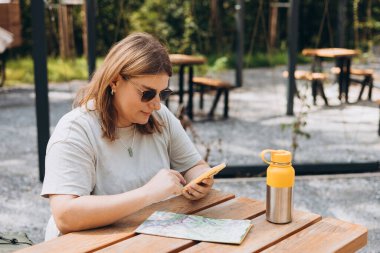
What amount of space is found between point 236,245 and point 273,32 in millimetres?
10196

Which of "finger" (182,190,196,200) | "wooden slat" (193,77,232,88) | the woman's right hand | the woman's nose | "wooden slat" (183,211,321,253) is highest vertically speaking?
the woman's nose

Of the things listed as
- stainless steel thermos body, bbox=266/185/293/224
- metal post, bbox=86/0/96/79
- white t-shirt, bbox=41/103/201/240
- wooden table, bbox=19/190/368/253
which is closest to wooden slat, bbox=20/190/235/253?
wooden table, bbox=19/190/368/253

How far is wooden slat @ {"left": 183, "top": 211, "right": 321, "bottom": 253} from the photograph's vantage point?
1.79 metres

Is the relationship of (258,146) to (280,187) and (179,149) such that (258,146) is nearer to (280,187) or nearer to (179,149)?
(179,149)

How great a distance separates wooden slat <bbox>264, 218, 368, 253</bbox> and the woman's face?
676 millimetres

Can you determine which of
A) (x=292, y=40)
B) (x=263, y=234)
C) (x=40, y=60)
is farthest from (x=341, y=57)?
(x=263, y=234)

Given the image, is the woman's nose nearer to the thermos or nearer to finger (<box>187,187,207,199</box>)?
finger (<box>187,187,207,199</box>)

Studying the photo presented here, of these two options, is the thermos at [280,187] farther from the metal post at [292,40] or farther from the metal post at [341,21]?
the metal post at [341,21]

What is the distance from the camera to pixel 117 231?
75.4 inches

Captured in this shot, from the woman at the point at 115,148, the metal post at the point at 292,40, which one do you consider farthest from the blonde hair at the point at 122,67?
the metal post at the point at 292,40

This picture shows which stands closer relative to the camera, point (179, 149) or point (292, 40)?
point (179, 149)

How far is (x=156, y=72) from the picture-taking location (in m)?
2.13

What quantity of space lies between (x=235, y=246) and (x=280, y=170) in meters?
0.29

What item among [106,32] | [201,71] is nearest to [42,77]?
[201,71]
